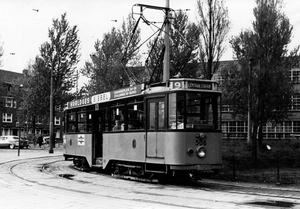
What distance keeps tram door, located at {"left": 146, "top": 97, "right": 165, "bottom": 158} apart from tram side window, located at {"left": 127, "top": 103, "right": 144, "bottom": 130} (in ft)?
1.34

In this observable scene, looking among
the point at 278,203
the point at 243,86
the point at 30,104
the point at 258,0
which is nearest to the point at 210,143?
the point at 278,203

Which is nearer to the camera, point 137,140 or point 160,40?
point 137,140

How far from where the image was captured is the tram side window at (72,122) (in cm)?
2100

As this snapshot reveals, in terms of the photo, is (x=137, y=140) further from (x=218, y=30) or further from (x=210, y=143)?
(x=218, y=30)

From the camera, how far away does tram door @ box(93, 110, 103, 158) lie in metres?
18.5

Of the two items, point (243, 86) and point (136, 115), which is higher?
point (243, 86)

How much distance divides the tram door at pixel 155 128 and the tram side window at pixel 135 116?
16.1 inches

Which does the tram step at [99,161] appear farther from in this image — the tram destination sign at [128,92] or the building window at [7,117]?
the building window at [7,117]

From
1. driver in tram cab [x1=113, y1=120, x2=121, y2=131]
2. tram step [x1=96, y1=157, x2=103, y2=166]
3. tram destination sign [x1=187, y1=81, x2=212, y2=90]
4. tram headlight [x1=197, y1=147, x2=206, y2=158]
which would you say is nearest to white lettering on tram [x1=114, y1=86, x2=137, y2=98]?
driver in tram cab [x1=113, y1=120, x2=121, y2=131]

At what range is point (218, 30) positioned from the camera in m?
21.9

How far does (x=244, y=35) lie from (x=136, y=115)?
354 inches

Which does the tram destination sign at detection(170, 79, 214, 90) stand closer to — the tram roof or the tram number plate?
the tram roof

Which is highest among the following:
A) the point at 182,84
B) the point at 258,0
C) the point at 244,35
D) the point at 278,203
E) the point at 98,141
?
the point at 258,0

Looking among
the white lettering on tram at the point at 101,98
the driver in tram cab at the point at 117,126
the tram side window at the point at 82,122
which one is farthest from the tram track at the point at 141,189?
the tram side window at the point at 82,122
